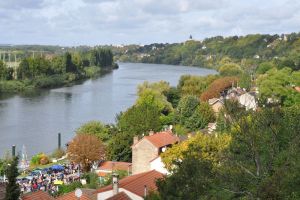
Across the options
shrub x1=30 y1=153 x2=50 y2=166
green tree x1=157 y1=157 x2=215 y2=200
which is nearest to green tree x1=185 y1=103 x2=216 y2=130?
shrub x1=30 y1=153 x2=50 y2=166

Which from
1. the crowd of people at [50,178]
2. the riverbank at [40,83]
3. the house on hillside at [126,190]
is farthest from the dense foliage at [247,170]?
the riverbank at [40,83]

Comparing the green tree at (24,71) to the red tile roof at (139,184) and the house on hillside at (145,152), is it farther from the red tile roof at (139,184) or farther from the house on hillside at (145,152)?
the red tile roof at (139,184)

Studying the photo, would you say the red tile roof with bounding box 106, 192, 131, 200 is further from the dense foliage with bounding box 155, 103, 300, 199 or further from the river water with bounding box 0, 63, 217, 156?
the river water with bounding box 0, 63, 217, 156

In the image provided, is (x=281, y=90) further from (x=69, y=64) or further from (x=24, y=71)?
(x=69, y=64)

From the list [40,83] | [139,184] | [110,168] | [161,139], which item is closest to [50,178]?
[110,168]

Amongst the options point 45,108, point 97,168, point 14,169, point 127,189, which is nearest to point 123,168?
point 97,168

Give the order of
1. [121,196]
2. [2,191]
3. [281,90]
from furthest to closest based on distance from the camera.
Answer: [281,90] → [121,196] → [2,191]
